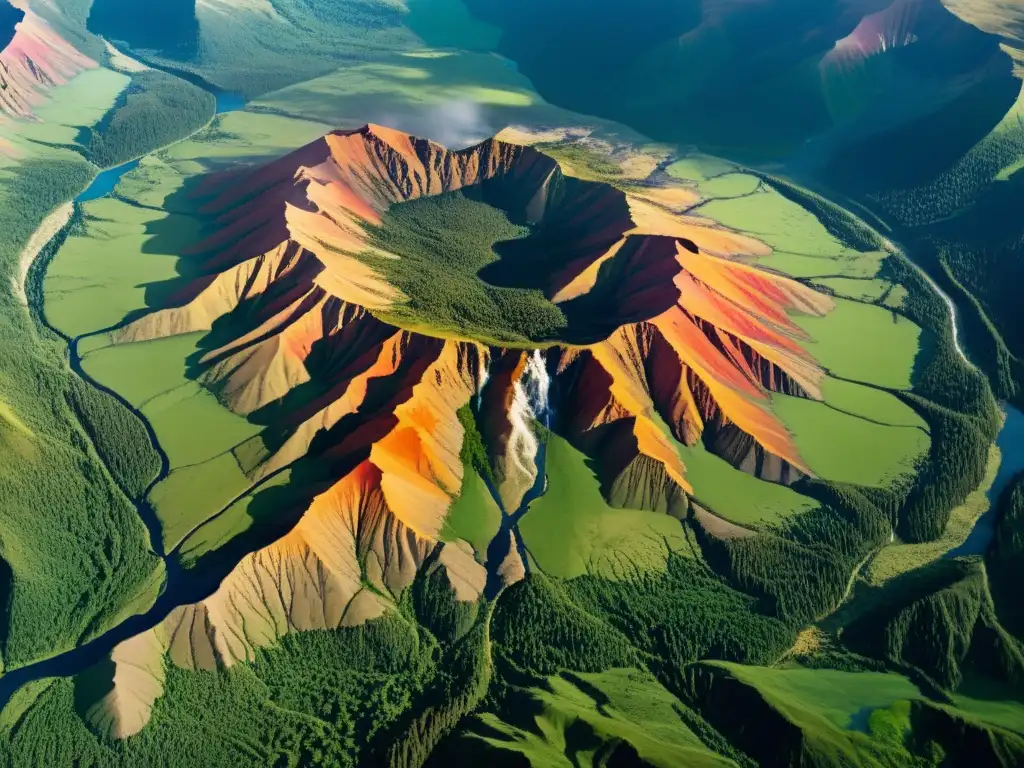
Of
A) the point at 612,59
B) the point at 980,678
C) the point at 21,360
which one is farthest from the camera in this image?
the point at 612,59

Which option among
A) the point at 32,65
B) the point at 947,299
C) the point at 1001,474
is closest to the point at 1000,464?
the point at 1001,474

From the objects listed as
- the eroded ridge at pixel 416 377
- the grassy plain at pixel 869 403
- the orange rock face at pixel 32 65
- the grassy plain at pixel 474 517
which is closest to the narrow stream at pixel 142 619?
the eroded ridge at pixel 416 377

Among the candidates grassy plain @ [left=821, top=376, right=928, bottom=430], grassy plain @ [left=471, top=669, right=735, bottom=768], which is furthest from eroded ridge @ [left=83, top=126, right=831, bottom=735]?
grassy plain @ [left=471, top=669, right=735, bottom=768]

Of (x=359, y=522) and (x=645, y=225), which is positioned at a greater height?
(x=645, y=225)

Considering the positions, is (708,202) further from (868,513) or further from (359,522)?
(359,522)

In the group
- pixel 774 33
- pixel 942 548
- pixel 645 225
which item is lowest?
pixel 942 548

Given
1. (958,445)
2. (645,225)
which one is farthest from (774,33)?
(958,445)
